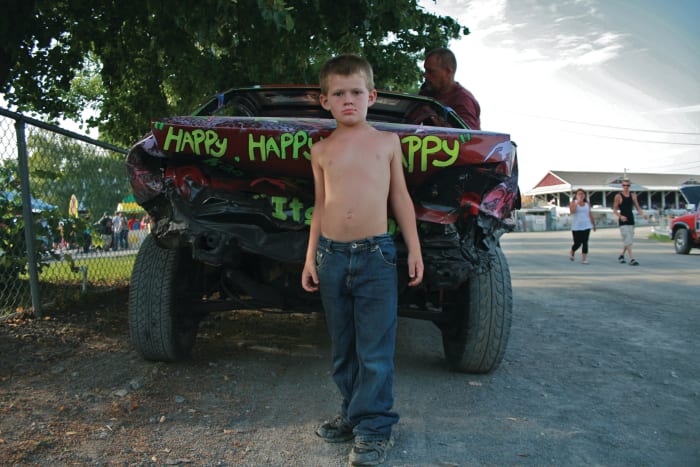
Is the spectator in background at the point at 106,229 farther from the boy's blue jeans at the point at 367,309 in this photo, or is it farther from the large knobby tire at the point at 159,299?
the boy's blue jeans at the point at 367,309

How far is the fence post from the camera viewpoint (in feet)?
15.2

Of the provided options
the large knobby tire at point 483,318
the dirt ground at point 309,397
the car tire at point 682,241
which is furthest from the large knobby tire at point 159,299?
the car tire at point 682,241

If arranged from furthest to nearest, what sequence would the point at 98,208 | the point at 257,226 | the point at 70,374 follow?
the point at 98,208 < the point at 70,374 < the point at 257,226

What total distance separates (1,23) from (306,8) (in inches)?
111

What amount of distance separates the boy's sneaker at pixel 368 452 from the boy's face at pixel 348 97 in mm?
1307

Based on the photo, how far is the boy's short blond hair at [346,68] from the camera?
87.4 inches

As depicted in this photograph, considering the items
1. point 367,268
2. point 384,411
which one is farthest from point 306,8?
point 384,411

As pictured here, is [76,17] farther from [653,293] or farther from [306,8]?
[653,293]

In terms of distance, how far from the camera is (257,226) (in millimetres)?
2707

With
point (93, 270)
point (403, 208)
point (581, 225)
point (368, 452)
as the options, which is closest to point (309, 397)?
point (368, 452)

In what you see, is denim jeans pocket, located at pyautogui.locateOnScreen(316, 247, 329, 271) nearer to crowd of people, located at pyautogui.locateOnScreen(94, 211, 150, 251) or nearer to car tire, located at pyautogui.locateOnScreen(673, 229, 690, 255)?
crowd of people, located at pyautogui.locateOnScreen(94, 211, 150, 251)

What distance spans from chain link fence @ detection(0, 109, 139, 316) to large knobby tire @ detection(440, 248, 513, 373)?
3.67m

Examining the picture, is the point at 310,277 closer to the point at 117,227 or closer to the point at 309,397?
the point at 309,397

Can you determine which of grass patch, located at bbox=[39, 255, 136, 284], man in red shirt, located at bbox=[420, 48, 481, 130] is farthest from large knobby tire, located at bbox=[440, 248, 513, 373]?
grass patch, located at bbox=[39, 255, 136, 284]
